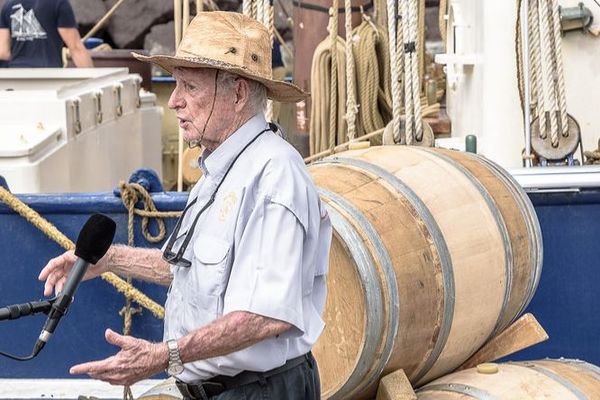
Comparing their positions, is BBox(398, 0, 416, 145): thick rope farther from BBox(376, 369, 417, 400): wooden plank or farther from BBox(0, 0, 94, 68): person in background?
BBox(0, 0, 94, 68): person in background

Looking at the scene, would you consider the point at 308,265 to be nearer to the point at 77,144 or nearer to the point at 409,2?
the point at 409,2

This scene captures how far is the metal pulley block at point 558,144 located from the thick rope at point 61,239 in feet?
5.36

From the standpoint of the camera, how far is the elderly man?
316cm

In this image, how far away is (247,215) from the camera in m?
3.30

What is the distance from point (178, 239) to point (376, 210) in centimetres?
97

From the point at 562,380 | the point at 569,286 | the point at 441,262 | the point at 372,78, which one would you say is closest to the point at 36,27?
the point at 372,78

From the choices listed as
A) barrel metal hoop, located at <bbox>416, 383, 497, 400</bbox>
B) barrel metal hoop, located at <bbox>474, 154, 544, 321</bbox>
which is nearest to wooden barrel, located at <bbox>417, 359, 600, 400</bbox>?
barrel metal hoop, located at <bbox>416, 383, 497, 400</bbox>

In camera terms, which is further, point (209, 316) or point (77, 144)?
point (77, 144)

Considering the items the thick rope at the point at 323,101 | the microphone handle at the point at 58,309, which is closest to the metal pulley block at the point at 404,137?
the thick rope at the point at 323,101

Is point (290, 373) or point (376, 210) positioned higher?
point (376, 210)

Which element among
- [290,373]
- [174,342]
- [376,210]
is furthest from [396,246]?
[174,342]

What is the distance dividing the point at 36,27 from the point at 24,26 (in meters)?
0.09

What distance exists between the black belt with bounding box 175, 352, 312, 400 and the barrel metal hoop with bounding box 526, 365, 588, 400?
128 cm

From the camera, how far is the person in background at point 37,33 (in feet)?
32.2
